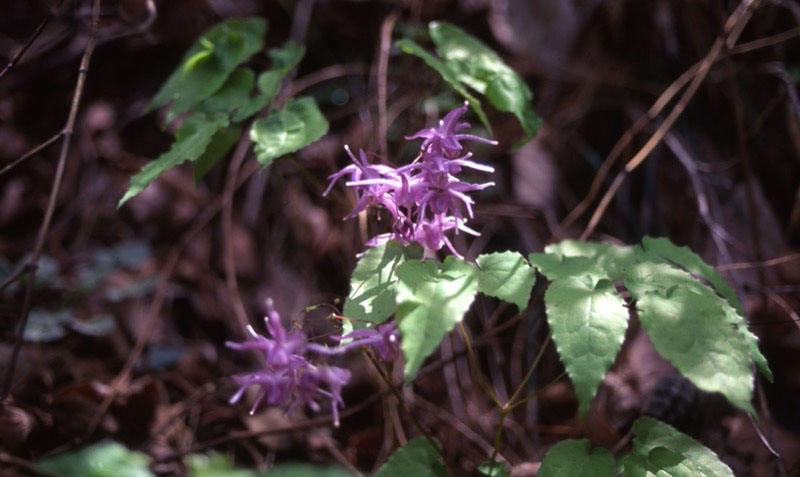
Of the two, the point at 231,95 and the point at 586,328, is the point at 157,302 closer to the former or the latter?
the point at 231,95

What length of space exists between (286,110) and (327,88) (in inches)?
65.9

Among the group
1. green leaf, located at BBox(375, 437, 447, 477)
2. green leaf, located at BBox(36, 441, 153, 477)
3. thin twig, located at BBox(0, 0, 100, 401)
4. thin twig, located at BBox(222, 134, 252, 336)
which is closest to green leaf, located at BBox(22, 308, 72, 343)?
thin twig, located at BBox(222, 134, 252, 336)

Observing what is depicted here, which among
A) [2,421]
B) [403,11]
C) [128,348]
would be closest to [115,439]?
[2,421]

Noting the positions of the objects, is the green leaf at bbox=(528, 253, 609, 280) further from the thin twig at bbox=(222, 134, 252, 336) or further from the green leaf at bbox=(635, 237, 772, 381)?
the thin twig at bbox=(222, 134, 252, 336)

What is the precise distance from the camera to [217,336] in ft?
9.62

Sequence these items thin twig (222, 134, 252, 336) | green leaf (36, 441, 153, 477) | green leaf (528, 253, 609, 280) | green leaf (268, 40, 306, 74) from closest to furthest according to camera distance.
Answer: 1. green leaf (36, 441, 153, 477)
2. green leaf (528, 253, 609, 280)
3. green leaf (268, 40, 306, 74)
4. thin twig (222, 134, 252, 336)

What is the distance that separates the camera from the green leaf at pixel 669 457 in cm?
141

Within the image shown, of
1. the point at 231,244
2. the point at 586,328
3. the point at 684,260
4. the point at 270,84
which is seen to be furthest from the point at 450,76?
the point at 231,244

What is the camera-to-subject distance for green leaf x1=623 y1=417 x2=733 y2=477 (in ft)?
4.61

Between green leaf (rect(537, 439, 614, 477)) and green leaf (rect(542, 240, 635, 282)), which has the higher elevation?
A: green leaf (rect(542, 240, 635, 282))

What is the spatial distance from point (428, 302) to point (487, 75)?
3.04 ft

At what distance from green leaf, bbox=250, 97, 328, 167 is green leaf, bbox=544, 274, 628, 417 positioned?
72 centimetres

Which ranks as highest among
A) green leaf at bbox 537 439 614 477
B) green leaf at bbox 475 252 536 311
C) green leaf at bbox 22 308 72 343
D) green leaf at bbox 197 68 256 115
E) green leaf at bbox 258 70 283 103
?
green leaf at bbox 258 70 283 103

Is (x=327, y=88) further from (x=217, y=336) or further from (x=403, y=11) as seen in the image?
(x=217, y=336)
